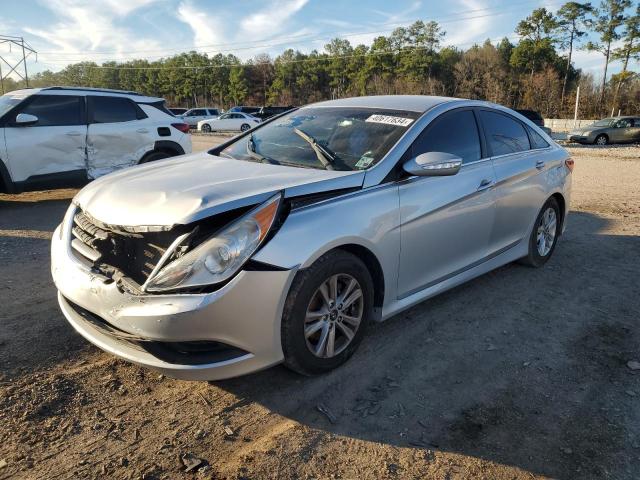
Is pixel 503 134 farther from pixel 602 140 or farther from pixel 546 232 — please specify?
pixel 602 140

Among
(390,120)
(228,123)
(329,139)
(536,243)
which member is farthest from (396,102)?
(228,123)

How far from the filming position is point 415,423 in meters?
2.72

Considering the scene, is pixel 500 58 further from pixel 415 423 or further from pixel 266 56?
pixel 415 423

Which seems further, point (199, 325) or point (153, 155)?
point (153, 155)

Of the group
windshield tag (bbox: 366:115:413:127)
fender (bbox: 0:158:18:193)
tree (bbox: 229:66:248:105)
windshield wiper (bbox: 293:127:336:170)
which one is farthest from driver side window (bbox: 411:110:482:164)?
tree (bbox: 229:66:248:105)

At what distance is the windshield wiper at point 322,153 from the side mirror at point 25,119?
531cm

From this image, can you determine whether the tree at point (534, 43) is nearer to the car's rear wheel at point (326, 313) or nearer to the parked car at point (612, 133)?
the parked car at point (612, 133)

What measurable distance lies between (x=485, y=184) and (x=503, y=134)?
82 cm

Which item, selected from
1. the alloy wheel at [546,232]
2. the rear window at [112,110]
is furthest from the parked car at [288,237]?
the rear window at [112,110]

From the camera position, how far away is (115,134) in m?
8.15

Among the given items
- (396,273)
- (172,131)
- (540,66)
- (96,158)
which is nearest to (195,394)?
(396,273)

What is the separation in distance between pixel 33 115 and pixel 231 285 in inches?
261

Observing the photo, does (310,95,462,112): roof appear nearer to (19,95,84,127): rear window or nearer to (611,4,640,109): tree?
(19,95,84,127): rear window

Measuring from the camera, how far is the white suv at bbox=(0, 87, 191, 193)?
7.34 metres
